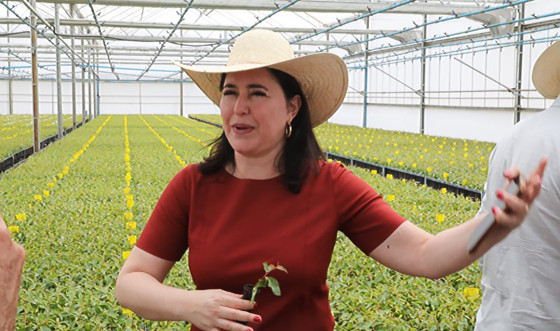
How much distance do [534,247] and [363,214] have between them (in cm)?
46

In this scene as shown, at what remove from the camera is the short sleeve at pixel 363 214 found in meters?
1.64

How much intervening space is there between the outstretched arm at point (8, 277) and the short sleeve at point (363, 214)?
857 millimetres

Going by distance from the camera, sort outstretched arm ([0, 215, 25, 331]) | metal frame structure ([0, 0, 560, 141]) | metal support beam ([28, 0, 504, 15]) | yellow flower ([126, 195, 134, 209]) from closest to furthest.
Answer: outstretched arm ([0, 215, 25, 331]) < yellow flower ([126, 195, 134, 209]) < metal support beam ([28, 0, 504, 15]) < metal frame structure ([0, 0, 560, 141])

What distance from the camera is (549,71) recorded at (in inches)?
85.3

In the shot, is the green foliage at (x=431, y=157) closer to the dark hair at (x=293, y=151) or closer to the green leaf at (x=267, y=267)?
the dark hair at (x=293, y=151)

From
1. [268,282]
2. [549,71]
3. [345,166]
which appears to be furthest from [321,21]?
[268,282]

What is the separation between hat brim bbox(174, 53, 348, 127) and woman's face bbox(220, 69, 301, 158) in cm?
4

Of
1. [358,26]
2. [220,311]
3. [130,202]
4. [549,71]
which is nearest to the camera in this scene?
[220,311]

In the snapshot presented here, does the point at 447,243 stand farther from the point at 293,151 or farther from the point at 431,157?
the point at 431,157

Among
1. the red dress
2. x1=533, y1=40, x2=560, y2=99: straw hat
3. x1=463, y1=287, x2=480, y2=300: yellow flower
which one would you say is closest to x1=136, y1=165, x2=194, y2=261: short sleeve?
the red dress

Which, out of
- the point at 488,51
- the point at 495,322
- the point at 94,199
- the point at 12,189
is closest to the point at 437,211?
the point at 94,199

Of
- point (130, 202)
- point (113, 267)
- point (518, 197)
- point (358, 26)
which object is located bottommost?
point (113, 267)

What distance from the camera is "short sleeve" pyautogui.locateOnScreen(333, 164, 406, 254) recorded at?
1.64m

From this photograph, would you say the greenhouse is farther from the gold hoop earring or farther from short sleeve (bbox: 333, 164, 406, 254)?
the gold hoop earring
